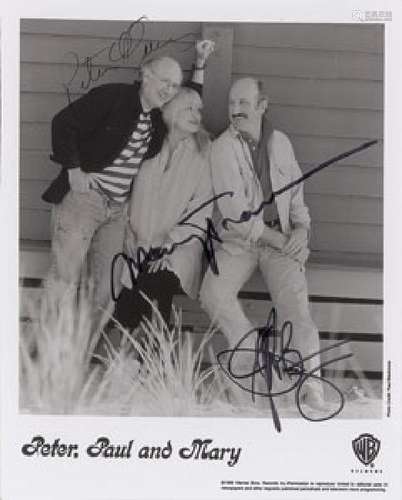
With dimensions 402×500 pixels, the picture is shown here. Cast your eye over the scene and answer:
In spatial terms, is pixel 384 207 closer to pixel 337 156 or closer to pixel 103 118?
pixel 337 156

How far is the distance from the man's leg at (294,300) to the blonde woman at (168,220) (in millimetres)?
187

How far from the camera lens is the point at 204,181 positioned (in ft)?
9.30

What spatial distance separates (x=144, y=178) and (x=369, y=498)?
3.27ft

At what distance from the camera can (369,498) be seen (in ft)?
9.25

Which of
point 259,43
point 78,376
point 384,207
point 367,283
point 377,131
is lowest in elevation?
point 78,376

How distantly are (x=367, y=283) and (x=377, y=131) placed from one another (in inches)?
15.3

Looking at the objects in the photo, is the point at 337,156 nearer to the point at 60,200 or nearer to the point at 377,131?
the point at 377,131

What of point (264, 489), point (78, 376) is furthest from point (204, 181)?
point (264, 489)

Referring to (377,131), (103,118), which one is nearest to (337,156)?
(377,131)

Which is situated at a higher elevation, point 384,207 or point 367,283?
point 384,207

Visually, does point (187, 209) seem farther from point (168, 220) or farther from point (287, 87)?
point (287, 87)

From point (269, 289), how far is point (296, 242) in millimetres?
139
